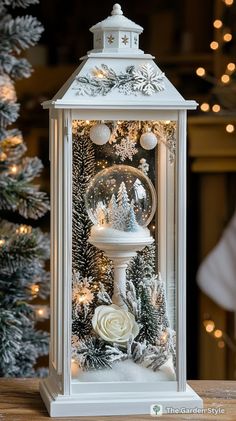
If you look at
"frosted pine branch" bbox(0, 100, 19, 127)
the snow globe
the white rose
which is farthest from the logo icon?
"frosted pine branch" bbox(0, 100, 19, 127)

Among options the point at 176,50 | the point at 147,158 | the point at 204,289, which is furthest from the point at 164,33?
the point at 147,158

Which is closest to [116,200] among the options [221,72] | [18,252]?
[18,252]

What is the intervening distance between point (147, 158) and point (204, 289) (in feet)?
4.60

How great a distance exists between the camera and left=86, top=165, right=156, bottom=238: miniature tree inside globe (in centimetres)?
148

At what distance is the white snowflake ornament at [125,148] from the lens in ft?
4.85

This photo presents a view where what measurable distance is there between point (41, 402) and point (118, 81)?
57cm

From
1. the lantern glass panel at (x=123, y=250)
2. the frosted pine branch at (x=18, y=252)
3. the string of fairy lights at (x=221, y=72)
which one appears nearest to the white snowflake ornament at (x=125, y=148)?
the lantern glass panel at (x=123, y=250)

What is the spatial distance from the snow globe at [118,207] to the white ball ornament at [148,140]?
1.8 inches

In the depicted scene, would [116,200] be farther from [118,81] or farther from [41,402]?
[41,402]

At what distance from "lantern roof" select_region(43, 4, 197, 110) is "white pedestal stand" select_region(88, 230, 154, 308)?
0.22m

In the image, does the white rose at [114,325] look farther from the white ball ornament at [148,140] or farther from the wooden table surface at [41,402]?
the white ball ornament at [148,140]

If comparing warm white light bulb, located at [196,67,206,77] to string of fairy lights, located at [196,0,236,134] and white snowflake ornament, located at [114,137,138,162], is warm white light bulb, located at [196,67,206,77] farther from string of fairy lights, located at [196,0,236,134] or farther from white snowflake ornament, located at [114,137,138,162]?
white snowflake ornament, located at [114,137,138,162]

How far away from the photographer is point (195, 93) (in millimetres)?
3766


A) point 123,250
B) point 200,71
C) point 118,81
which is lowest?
point 123,250
